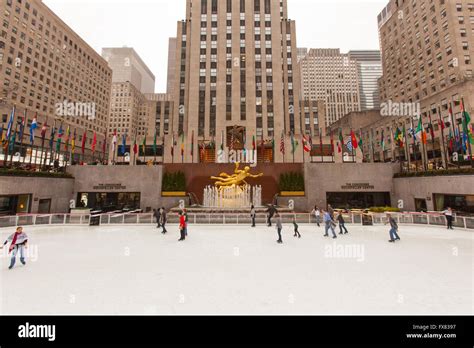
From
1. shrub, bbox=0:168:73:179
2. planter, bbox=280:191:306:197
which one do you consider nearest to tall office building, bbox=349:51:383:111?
planter, bbox=280:191:306:197

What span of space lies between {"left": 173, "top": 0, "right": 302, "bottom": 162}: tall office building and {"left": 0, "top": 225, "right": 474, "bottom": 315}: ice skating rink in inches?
1526

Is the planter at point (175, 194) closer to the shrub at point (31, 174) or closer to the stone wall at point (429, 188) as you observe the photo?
the shrub at point (31, 174)

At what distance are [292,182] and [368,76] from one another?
194935 millimetres

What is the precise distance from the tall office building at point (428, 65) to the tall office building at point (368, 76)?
101 meters

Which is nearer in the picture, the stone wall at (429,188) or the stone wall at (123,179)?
the stone wall at (429,188)

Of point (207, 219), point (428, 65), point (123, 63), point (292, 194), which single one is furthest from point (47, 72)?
point (123, 63)

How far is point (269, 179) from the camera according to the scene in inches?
1208

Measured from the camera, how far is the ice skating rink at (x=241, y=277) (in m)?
5.49

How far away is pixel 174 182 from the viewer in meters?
29.5

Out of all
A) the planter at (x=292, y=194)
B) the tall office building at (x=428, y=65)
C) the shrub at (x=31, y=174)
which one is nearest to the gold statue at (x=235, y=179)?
the planter at (x=292, y=194)

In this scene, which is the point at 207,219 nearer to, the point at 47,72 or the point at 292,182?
the point at 292,182

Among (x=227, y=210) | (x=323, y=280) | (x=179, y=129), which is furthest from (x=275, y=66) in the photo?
(x=323, y=280)

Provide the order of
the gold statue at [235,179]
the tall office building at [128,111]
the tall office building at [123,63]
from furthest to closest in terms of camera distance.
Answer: the tall office building at [123,63]
the tall office building at [128,111]
the gold statue at [235,179]
